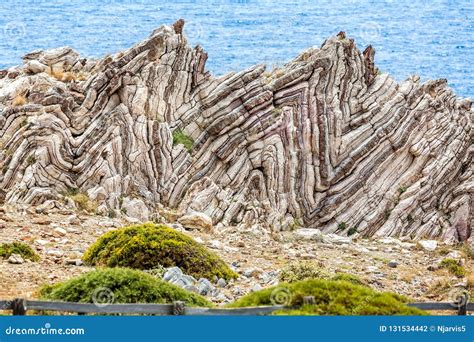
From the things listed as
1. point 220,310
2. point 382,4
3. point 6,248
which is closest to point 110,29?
point 382,4

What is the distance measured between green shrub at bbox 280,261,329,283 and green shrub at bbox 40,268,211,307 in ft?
18.8

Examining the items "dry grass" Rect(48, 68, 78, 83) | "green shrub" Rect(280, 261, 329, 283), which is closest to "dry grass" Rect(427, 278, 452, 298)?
"green shrub" Rect(280, 261, 329, 283)

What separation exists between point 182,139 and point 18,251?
48.8 feet

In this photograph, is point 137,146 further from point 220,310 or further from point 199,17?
point 199,17

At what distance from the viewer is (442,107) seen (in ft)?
171

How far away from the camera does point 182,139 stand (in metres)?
44.4

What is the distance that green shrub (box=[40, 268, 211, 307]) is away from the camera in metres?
23.8

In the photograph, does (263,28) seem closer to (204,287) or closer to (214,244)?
(214,244)

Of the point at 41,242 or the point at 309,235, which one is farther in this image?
the point at 309,235

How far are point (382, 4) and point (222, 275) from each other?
13628 centimetres

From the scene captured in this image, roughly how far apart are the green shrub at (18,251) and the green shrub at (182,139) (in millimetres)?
14009

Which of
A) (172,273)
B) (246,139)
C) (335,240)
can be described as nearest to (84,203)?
(335,240)

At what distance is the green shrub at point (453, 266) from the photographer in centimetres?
3400

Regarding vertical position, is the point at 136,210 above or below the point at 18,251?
below
